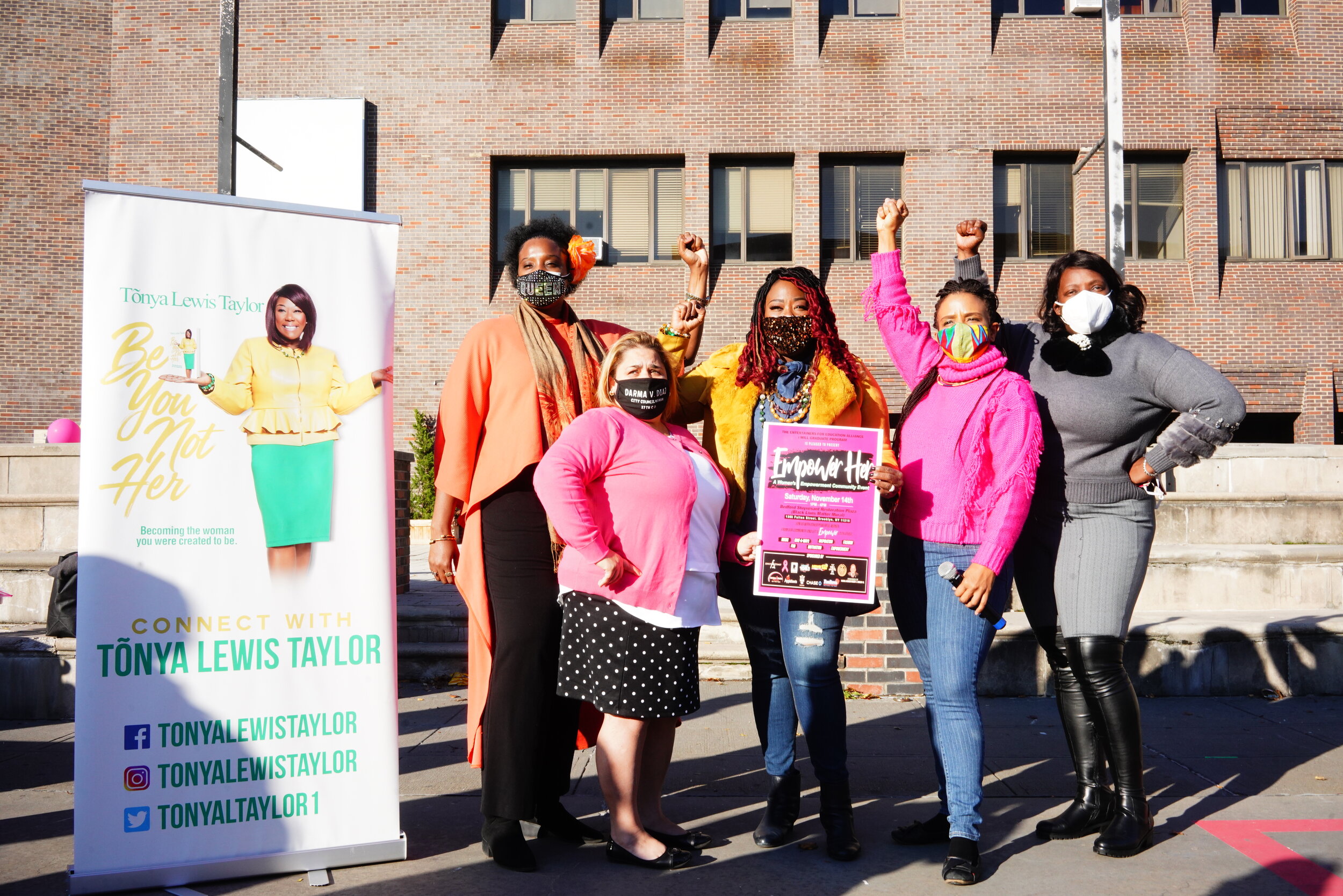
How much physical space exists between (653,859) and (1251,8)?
1991 centimetres

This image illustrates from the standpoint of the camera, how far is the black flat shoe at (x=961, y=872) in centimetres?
337

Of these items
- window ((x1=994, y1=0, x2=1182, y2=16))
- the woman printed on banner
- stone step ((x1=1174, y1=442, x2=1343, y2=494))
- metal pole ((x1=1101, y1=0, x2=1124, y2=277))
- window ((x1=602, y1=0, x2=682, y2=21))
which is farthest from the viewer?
window ((x1=602, y1=0, x2=682, y2=21))

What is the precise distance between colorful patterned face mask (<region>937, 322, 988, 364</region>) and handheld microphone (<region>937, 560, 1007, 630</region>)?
746mm

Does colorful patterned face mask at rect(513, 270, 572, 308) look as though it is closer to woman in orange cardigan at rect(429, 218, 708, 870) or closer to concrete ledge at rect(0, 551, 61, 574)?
woman in orange cardigan at rect(429, 218, 708, 870)

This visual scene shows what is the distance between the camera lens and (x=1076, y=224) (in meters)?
17.6

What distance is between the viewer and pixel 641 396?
3.61 meters

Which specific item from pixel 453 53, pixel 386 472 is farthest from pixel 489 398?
pixel 453 53

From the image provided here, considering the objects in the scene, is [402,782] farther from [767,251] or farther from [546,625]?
[767,251]

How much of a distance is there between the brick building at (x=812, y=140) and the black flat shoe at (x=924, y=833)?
13820mm

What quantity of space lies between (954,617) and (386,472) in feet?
7.15

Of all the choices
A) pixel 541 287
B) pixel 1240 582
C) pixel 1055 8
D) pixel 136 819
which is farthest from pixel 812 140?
pixel 136 819

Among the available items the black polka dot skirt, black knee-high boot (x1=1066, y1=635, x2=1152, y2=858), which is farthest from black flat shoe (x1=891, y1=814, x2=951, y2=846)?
the black polka dot skirt

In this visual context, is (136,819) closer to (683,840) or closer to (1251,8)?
(683,840)

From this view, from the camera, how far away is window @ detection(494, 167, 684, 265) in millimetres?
17797
